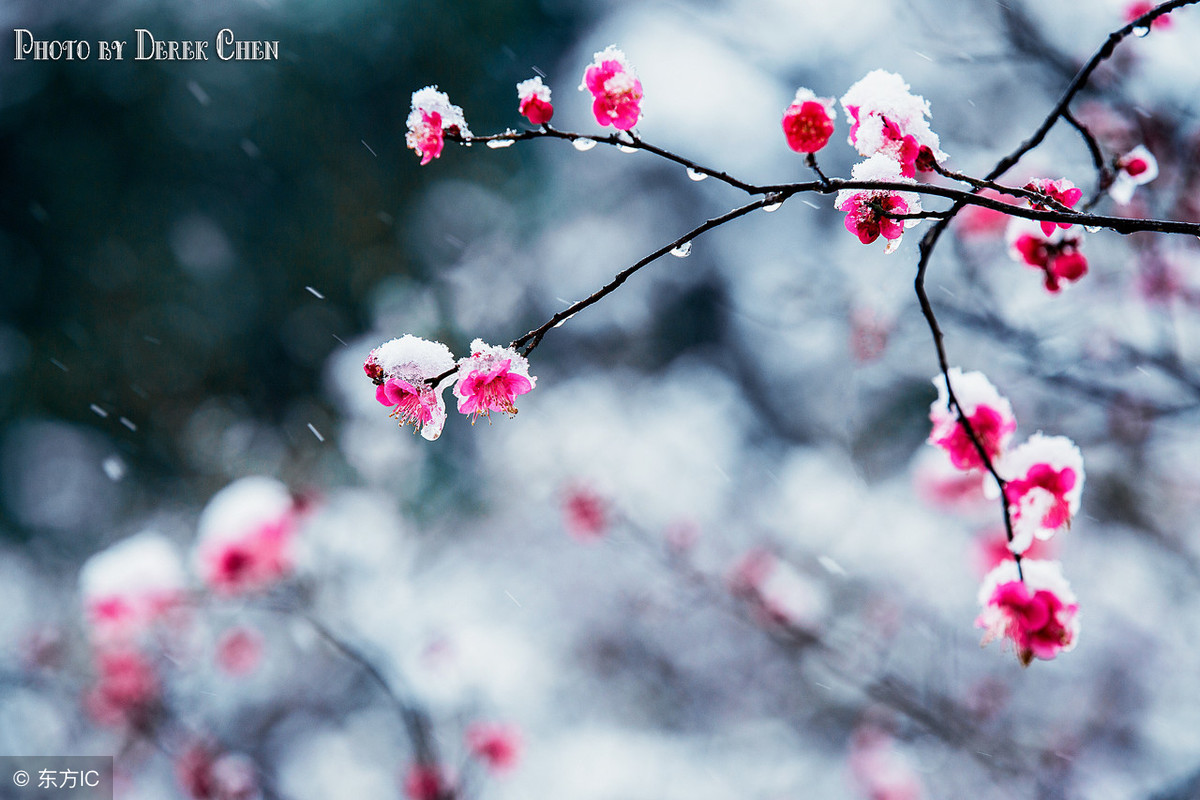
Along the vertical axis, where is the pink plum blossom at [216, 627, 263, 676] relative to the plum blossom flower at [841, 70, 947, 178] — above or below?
below

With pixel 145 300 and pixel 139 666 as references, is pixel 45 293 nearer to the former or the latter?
pixel 145 300

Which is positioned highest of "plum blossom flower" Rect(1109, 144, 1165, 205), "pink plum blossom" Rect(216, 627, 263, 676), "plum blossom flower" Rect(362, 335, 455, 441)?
"plum blossom flower" Rect(1109, 144, 1165, 205)

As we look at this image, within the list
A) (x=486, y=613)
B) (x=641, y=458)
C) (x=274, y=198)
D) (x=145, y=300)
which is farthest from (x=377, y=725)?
(x=274, y=198)

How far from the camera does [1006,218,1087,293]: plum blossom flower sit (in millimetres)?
1151

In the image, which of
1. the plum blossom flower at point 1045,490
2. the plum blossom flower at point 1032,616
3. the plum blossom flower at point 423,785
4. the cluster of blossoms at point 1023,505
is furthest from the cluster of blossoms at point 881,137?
the plum blossom flower at point 423,785

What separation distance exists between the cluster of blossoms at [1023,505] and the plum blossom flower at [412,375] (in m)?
0.66

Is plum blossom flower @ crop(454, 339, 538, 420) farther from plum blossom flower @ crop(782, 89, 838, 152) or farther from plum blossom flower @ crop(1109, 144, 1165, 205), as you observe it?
plum blossom flower @ crop(1109, 144, 1165, 205)

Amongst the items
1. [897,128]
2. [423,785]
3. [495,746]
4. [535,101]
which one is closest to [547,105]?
[535,101]

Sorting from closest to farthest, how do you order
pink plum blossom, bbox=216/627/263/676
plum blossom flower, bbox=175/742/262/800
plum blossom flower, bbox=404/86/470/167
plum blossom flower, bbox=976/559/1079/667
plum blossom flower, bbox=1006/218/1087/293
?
plum blossom flower, bbox=976/559/1079/667 → plum blossom flower, bbox=404/86/470/167 → plum blossom flower, bbox=1006/218/1087/293 → plum blossom flower, bbox=175/742/262/800 → pink plum blossom, bbox=216/627/263/676

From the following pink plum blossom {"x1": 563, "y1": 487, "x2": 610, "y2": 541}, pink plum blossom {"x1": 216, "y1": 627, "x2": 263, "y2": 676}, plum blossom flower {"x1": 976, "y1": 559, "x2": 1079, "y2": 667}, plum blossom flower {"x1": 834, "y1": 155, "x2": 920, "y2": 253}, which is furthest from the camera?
pink plum blossom {"x1": 563, "y1": 487, "x2": 610, "y2": 541}

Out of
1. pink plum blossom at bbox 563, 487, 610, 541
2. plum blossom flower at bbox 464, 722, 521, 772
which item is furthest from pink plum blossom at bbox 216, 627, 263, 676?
pink plum blossom at bbox 563, 487, 610, 541

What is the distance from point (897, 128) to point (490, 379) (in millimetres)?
595

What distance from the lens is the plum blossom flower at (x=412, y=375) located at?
2.54ft

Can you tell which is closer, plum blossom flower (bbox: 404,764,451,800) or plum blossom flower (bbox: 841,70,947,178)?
plum blossom flower (bbox: 841,70,947,178)
